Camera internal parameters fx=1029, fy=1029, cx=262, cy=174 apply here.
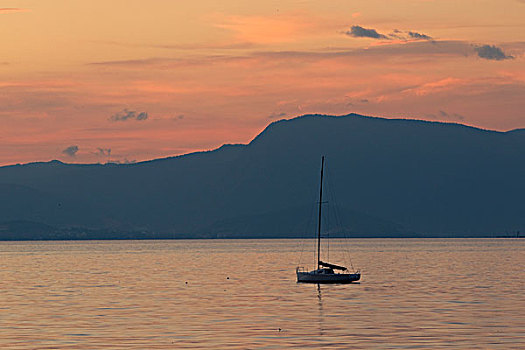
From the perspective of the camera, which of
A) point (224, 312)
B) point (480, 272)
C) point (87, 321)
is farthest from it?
point (480, 272)

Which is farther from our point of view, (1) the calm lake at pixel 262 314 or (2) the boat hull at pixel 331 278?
(2) the boat hull at pixel 331 278

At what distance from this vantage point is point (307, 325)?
3068 inches

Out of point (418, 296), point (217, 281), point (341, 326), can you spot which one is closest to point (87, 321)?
point (341, 326)

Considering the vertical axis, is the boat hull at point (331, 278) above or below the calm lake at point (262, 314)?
above

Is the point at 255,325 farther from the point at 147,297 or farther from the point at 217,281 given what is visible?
the point at 217,281

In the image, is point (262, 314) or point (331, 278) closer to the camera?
point (262, 314)

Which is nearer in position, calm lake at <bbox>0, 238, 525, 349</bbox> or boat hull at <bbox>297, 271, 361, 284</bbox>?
calm lake at <bbox>0, 238, 525, 349</bbox>

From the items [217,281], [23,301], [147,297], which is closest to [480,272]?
[217,281]

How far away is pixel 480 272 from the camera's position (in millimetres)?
166000

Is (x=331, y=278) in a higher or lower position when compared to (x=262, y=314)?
higher

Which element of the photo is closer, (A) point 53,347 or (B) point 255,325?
(A) point 53,347

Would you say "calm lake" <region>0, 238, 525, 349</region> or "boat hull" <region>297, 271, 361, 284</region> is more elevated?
"boat hull" <region>297, 271, 361, 284</region>

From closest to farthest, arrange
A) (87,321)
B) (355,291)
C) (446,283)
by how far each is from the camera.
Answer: (87,321) < (355,291) < (446,283)

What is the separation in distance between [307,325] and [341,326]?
2.58 metres
